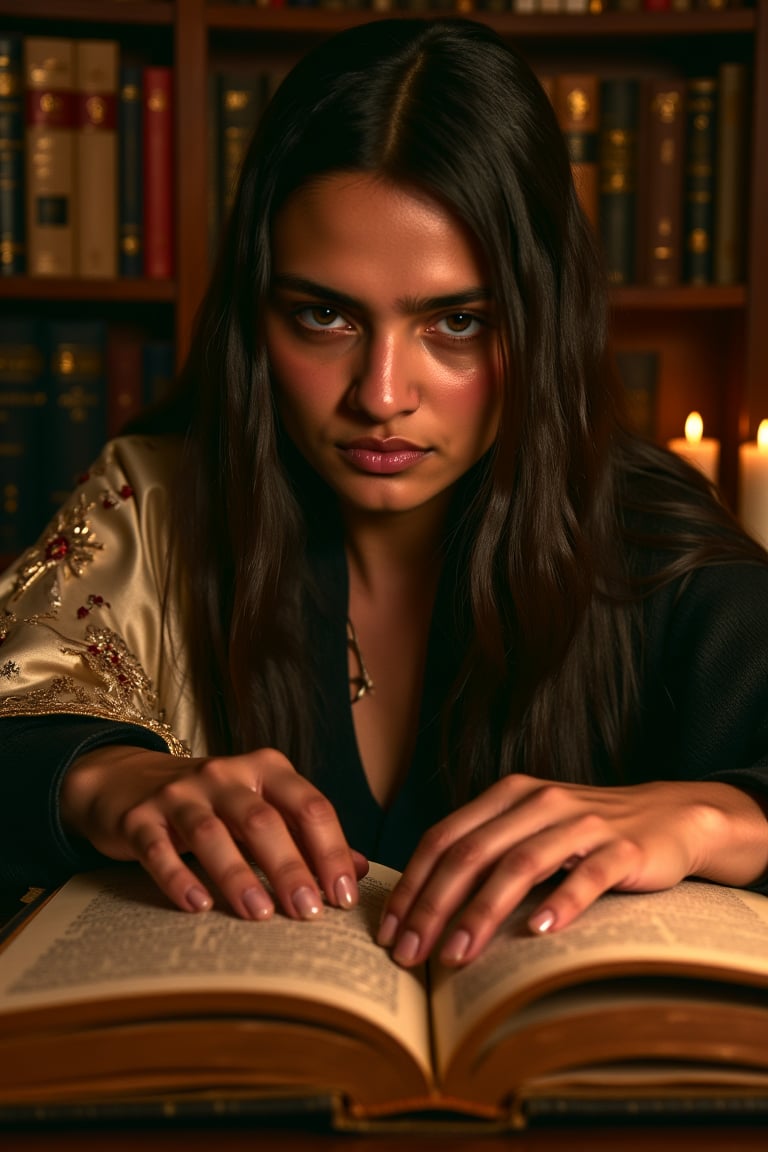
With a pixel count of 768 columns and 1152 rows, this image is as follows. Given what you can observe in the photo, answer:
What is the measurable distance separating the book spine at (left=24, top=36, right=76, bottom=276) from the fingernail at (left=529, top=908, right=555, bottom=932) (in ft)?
5.36

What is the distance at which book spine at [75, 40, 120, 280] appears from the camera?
1.97 meters

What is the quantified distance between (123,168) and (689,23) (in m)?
0.92

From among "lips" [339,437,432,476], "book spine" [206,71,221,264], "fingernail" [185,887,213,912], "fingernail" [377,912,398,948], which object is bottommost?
"fingernail" [377,912,398,948]

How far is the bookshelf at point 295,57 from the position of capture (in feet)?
6.41

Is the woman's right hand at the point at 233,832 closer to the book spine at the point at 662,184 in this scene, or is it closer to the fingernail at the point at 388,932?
the fingernail at the point at 388,932

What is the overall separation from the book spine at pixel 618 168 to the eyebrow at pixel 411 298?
108cm

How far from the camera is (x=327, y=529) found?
4.15ft

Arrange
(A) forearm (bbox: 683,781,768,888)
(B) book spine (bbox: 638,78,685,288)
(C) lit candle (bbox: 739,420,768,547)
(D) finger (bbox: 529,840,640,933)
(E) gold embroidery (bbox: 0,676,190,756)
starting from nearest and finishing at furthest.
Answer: (D) finger (bbox: 529,840,640,933), (A) forearm (bbox: 683,781,768,888), (E) gold embroidery (bbox: 0,676,190,756), (C) lit candle (bbox: 739,420,768,547), (B) book spine (bbox: 638,78,685,288)

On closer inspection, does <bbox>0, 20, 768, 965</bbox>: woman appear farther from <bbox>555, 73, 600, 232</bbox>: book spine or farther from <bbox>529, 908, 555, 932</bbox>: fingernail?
<bbox>555, 73, 600, 232</bbox>: book spine

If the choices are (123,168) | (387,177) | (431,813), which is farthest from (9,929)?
(123,168)

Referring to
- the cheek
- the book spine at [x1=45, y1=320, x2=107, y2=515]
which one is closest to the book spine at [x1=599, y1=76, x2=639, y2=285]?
the book spine at [x1=45, y1=320, x2=107, y2=515]

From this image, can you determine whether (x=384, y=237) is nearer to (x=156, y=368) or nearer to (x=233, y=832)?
(x=233, y=832)

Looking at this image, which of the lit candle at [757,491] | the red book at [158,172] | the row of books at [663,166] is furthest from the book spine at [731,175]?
the red book at [158,172]

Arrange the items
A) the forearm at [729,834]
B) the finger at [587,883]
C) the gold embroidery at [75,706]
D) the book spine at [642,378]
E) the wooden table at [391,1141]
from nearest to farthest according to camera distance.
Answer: the wooden table at [391,1141]
the finger at [587,883]
the forearm at [729,834]
the gold embroidery at [75,706]
the book spine at [642,378]
